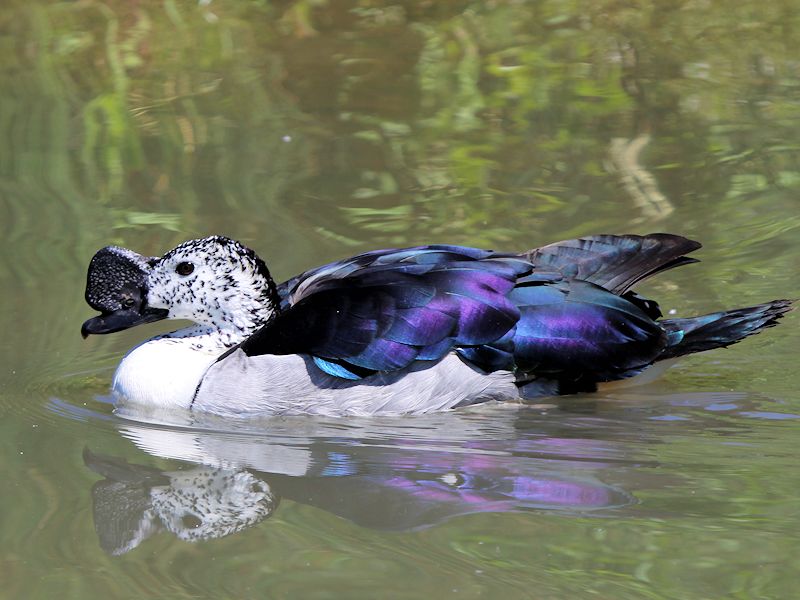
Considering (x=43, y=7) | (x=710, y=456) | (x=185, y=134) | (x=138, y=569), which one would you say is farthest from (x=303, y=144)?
(x=138, y=569)

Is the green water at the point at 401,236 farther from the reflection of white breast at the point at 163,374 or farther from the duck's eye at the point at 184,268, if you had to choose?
the duck's eye at the point at 184,268

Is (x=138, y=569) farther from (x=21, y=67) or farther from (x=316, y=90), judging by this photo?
(x=21, y=67)

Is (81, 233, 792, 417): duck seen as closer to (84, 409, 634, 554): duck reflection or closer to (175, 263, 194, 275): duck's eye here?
(175, 263, 194, 275): duck's eye

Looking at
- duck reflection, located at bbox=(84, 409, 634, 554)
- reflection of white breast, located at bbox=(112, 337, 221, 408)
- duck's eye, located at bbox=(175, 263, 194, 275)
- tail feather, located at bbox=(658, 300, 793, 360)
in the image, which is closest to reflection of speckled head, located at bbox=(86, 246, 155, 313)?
duck's eye, located at bbox=(175, 263, 194, 275)

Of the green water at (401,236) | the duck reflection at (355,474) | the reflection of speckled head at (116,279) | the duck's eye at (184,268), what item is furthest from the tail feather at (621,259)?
the reflection of speckled head at (116,279)

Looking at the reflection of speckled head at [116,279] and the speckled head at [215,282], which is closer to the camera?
the reflection of speckled head at [116,279]

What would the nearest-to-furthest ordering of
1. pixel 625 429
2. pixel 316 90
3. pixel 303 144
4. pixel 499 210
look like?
pixel 625 429
pixel 499 210
pixel 303 144
pixel 316 90

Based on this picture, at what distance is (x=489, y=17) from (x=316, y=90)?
7.10 ft

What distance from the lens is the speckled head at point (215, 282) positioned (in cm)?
730

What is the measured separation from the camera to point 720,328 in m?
7.13

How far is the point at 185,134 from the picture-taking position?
10.8 metres

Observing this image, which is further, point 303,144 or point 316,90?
point 316,90

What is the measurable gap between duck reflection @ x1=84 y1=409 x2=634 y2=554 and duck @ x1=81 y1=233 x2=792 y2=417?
0.57 ft

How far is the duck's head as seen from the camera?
7297 mm
